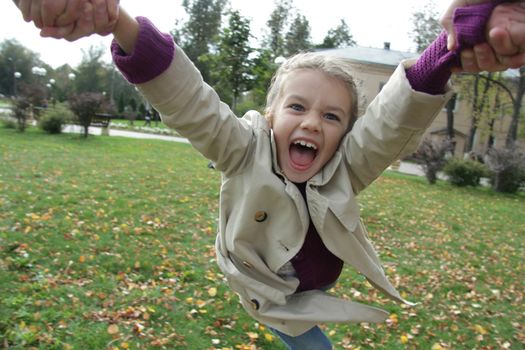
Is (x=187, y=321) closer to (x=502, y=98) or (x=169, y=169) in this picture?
(x=169, y=169)

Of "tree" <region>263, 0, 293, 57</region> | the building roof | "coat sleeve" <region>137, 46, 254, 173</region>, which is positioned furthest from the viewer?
"tree" <region>263, 0, 293, 57</region>

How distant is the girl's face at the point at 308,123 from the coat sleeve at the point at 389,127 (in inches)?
3.9

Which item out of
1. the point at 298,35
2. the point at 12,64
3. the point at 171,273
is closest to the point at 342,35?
the point at 298,35

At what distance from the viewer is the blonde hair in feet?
6.37

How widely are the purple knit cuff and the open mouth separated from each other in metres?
0.66

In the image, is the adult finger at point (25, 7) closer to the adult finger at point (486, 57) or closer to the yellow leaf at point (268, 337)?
the adult finger at point (486, 57)

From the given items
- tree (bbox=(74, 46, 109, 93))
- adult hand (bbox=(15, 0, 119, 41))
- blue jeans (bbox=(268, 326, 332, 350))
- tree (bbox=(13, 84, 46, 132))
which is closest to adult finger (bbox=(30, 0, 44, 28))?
adult hand (bbox=(15, 0, 119, 41))

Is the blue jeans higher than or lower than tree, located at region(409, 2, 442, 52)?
lower

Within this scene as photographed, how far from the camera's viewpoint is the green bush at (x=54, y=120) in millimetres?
18797

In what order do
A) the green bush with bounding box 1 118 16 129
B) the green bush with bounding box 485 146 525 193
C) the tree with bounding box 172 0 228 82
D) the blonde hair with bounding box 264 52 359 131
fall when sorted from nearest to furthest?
the blonde hair with bounding box 264 52 359 131 → the green bush with bounding box 485 146 525 193 → the green bush with bounding box 1 118 16 129 → the tree with bounding box 172 0 228 82

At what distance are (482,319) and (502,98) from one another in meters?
29.0

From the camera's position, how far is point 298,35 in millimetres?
43812

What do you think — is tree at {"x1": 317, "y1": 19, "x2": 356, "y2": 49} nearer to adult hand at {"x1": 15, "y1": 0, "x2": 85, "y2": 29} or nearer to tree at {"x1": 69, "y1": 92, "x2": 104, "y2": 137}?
tree at {"x1": 69, "y1": 92, "x2": 104, "y2": 137}

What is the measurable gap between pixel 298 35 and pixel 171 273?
41.9 m
